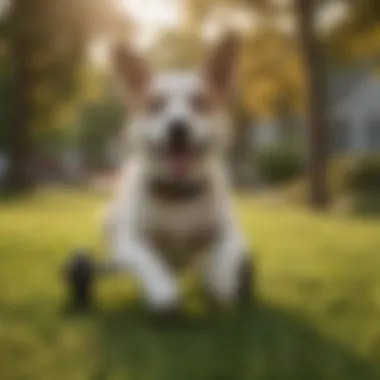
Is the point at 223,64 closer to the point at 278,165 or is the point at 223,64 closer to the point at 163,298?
the point at 278,165

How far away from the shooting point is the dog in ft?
2.59

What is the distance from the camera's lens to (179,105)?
0.78m

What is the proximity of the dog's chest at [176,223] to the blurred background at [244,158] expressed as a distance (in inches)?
1.6

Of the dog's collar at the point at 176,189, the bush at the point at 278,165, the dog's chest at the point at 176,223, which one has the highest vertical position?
the bush at the point at 278,165

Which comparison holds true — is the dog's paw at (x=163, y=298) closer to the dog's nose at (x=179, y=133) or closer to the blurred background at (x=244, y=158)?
the blurred background at (x=244, y=158)

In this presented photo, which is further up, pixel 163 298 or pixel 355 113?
pixel 355 113

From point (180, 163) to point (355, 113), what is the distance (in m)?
0.21

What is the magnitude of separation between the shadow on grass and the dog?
0.03 metres

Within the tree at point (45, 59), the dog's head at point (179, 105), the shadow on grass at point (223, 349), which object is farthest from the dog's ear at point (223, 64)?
the shadow on grass at point (223, 349)

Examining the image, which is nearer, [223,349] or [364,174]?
[223,349]

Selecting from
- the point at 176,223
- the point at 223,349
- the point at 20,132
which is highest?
the point at 20,132

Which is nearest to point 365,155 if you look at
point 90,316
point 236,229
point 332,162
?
point 332,162

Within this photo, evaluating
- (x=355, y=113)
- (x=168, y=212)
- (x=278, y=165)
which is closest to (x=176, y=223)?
(x=168, y=212)

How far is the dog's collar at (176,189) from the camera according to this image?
2.70ft
